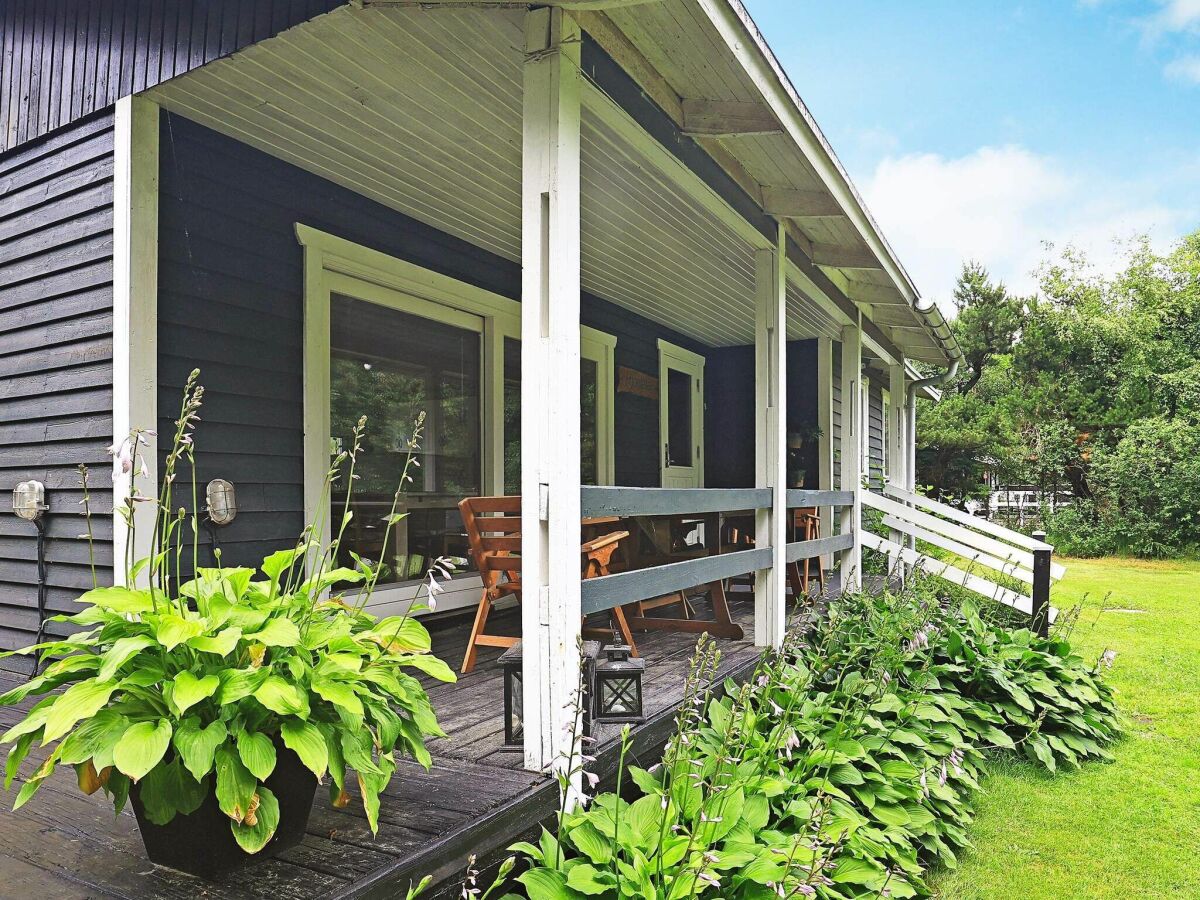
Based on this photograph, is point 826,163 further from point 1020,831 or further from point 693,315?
point 693,315

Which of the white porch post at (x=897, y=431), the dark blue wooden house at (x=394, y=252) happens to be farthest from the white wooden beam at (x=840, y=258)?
the white porch post at (x=897, y=431)

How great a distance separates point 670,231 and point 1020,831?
348cm

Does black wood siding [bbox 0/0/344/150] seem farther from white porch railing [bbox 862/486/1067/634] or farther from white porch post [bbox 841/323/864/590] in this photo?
white porch railing [bbox 862/486/1067/634]

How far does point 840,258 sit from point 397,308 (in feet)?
8.49

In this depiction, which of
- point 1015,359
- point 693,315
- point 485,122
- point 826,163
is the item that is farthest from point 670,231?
point 1015,359

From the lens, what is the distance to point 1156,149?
4259cm

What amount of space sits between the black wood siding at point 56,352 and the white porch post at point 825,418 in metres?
5.34

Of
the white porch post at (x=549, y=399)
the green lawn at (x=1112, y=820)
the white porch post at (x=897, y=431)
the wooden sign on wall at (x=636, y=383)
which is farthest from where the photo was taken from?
the white porch post at (x=897, y=431)

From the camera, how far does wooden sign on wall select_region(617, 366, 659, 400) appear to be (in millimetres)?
6898

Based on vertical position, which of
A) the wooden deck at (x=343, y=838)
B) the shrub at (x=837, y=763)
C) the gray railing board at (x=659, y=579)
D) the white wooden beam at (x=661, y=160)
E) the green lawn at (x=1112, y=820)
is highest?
the white wooden beam at (x=661, y=160)

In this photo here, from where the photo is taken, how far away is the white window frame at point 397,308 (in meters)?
3.93

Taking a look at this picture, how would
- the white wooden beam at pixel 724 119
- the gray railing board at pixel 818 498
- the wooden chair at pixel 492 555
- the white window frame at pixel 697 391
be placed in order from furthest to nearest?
the white window frame at pixel 697 391
the gray railing board at pixel 818 498
the wooden chair at pixel 492 555
the white wooden beam at pixel 724 119

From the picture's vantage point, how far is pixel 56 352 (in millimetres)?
3314

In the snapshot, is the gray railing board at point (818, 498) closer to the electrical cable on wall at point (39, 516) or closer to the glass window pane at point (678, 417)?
the glass window pane at point (678, 417)
